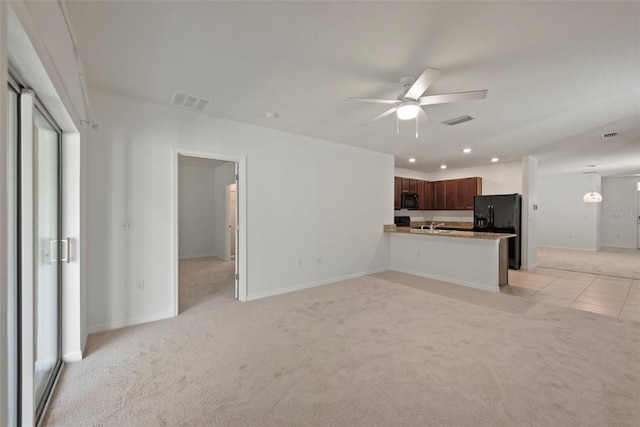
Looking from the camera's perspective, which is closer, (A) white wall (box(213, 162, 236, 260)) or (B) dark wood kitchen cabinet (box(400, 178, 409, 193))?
(A) white wall (box(213, 162, 236, 260))

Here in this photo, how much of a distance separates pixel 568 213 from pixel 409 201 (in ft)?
19.6

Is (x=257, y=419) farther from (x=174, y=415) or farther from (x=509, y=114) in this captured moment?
(x=509, y=114)

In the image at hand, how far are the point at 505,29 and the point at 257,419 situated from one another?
3058 millimetres

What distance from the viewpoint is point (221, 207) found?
7.65 m

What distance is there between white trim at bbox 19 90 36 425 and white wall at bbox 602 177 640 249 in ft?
45.8

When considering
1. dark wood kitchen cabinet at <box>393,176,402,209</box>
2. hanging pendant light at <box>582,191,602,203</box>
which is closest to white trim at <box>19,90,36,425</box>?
dark wood kitchen cabinet at <box>393,176,402,209</box>

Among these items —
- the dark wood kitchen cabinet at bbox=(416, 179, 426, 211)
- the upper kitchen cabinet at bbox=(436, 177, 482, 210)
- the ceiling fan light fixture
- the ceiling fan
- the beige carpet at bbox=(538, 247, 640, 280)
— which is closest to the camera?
the ceiling fan

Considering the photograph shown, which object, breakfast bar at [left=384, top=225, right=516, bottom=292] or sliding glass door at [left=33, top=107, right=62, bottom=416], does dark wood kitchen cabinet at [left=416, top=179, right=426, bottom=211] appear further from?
sliding glass door at [left=33, top=107, right=62, bottom=416]

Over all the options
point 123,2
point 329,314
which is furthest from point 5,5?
point 329,314

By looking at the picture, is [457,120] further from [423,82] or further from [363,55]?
[363,55]

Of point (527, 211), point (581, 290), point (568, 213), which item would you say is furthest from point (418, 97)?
point (568, 213)

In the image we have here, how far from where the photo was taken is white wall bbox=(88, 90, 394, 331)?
2996 millimetres

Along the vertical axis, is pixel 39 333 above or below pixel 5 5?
below

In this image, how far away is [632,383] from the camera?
2059 mm
